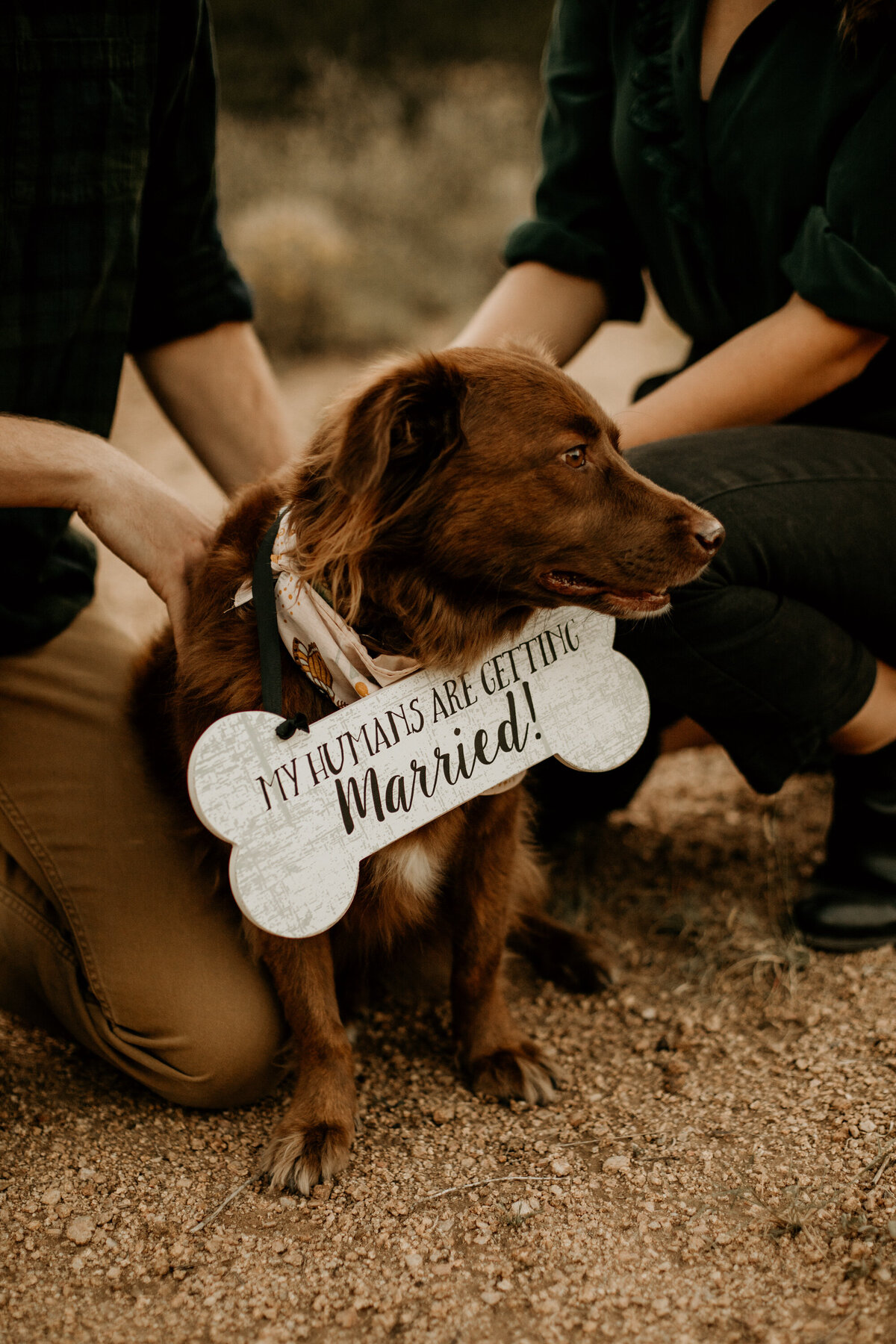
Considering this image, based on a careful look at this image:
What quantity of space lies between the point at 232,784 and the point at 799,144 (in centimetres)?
189

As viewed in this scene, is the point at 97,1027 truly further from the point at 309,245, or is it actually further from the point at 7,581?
the point at 309,245

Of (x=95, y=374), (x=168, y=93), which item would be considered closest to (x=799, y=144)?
(x=168, y=93)

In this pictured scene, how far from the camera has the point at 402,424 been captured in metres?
1.82

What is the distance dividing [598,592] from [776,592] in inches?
25.5

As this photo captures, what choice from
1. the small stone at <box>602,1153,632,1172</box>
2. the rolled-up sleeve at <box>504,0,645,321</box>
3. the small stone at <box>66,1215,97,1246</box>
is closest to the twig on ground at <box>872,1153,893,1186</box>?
the small stone at <box>602,1153,632,1172</box>

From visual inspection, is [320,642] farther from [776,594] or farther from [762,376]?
[762,376]

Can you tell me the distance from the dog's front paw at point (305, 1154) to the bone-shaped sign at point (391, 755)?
17.0 inches

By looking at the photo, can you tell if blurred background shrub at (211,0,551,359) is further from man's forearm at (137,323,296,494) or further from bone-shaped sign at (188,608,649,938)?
bone-shaped sign at (188,608,649,938)

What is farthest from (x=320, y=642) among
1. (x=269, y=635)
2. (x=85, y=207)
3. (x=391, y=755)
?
(x=85, y=207)

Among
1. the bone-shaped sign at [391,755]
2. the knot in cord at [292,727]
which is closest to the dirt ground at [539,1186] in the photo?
the bone-shaped sign at [391,755]

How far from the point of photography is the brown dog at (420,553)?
1.86 m

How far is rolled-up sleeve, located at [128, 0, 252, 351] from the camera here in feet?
8.27

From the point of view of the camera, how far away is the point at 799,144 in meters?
2.38

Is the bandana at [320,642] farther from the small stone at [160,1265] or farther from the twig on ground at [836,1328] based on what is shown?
the twig on ground at [836,1328]
